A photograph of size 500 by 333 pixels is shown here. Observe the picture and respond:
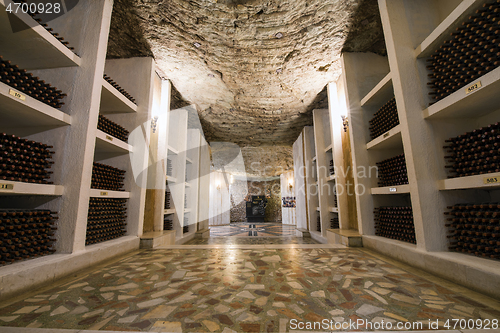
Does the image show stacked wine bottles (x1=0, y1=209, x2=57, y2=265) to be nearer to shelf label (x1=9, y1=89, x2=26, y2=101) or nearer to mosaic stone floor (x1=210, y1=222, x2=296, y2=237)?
shelf label (x1=9, y1=89, x2=26, y2=101)

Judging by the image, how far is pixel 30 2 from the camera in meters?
2.88

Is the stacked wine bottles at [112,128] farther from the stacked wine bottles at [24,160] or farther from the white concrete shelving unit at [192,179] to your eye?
the white concrete shelving unit at [192,179]

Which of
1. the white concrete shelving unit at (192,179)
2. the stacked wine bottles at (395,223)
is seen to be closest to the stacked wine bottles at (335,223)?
the stacked wine bottles at (395,223)

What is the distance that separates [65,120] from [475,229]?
4975mm

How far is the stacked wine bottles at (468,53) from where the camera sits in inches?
79.2

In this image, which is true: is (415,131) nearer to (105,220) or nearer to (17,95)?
(17,95)

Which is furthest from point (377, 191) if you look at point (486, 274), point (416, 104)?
point (486, 274)

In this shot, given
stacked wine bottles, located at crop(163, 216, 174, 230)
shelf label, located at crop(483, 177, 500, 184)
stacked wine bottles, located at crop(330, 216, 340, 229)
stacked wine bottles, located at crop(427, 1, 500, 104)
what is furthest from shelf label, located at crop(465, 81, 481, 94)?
stacked wine bottles, located at crop(163, 216, 174, 230)

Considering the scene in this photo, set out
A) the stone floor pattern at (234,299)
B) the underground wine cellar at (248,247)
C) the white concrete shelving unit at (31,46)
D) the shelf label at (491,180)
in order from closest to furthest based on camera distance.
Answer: the stone floor pattern at (234,299) → the underground wine cellar at (248,247) → the shelf label at (491,180) → the white concrete shelving unit at (31,46)

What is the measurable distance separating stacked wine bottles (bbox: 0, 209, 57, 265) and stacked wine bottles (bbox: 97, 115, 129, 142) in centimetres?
148

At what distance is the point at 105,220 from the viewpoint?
332 cm

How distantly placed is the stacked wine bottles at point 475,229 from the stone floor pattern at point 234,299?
0.69 m

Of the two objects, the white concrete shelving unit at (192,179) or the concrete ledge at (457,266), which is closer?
the concrete ledge at (457,266)

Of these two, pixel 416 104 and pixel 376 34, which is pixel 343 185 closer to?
pixel 416 104
